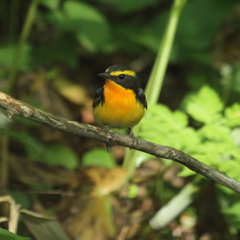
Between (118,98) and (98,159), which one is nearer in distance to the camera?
(118,98)

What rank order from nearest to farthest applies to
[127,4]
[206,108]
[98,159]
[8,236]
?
[8,236] < [206,108] < [98,159] < [127,4]

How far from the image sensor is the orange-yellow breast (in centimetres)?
332

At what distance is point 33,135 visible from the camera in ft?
19.6

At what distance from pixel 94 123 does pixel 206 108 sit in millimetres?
2734

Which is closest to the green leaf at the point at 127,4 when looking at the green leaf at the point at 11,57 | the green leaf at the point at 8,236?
the green leaf at the point at 11,57

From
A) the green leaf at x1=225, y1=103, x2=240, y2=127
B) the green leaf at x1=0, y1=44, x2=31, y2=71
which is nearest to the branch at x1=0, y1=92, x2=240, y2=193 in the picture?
the green leaf at x1=225, y1=103, x2=240, y2=127

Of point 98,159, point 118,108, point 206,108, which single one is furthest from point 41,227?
point 98,159

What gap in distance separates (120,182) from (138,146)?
155cm

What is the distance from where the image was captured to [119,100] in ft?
10.9

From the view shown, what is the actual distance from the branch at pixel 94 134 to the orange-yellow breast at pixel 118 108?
16.7 inches

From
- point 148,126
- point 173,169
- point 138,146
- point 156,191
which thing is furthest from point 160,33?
point 138,146

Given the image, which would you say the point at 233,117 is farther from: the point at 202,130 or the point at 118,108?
the point at 118,108

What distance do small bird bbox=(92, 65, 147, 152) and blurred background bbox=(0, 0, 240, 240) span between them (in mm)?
343

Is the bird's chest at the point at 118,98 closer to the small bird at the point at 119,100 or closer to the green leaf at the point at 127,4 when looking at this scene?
the small bird at the point at 119,100
